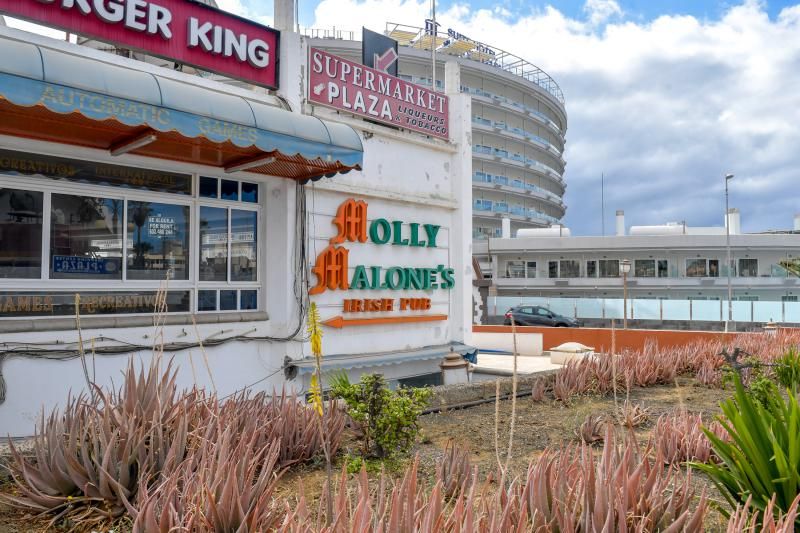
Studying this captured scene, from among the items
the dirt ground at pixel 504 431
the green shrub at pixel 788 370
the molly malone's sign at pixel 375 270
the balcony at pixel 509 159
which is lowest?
the dirt ground at pixel 504 431

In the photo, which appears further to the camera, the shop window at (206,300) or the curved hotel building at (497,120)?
the curved hotel building at (497,120)

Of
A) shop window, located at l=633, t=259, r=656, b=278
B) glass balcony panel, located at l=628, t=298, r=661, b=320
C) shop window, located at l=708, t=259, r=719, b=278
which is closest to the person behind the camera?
glass balcony panel, located at l=628, t=298, r=661, b=320

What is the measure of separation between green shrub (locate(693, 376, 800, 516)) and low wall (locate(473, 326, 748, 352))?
15358 mm

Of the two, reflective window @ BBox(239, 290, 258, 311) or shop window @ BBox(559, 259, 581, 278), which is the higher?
shop window @ BBox(559, 259, 581, 278)

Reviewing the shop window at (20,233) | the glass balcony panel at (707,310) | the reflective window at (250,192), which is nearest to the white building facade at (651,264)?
the glass balcony panel at (707,310)

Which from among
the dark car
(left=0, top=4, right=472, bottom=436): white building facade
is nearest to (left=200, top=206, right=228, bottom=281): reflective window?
(left=0, top=4, right=472, bottom=436): white building facade

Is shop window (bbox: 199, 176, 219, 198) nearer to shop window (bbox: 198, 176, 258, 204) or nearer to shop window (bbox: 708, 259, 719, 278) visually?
shop window (bbox: 198, 176, 258, 204)

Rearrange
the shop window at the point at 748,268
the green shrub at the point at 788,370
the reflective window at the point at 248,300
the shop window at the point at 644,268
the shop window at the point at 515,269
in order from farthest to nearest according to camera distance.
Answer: the shop window at the point at 515,269
the shop window at the point at 644,268
the shop window at the point at 748,268
the reflective window at the point at 248,300
the green shrub at the point at 788,370

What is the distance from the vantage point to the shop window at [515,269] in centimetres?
5322

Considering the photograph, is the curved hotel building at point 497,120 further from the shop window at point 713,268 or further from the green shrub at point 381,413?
the green shrub at point 381,413

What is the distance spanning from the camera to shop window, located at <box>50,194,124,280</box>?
8.54 meters

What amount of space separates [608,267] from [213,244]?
44.7 m

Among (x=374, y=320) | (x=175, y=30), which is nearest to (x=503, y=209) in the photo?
(x=374, y=320)

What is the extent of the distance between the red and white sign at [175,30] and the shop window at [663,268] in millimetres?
44375
